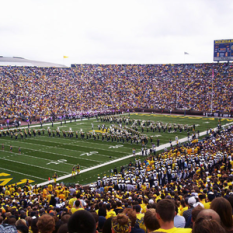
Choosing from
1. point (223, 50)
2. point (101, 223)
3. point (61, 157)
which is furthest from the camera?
point (223, 50)

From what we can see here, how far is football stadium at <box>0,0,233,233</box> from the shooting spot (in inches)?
147

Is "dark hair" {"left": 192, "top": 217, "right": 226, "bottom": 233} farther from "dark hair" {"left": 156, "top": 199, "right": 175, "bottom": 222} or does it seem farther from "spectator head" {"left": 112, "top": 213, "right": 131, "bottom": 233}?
"spectator head" {"left": 112, "top": 213, "right": 131, "bottom": 233}

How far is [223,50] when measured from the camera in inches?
1903

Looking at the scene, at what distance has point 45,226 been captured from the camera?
3.06m

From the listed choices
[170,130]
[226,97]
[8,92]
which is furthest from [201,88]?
[8,92]

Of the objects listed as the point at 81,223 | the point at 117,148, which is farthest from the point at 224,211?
the point at 117,148

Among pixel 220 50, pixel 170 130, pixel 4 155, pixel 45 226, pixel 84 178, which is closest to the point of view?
pixel 45 226

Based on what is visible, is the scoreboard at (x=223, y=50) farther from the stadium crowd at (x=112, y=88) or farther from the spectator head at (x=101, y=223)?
the spectator head at (x=101, y=223)

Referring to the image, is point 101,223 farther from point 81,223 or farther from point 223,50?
point 223,50

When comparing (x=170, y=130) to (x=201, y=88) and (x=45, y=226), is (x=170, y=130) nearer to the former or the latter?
(x=201, y=88)

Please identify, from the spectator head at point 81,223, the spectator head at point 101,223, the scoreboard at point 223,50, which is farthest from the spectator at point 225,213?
the scoreboard at point 223,50

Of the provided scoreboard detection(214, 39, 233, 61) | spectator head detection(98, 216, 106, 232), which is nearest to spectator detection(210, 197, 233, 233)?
spectator head detection(98, 216, 106, 232)

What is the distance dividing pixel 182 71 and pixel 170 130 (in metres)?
27.3

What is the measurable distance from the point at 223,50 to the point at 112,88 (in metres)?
21.9
